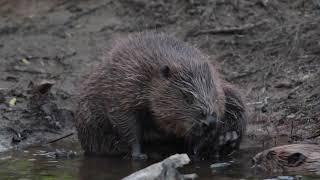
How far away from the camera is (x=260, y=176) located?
7.64m

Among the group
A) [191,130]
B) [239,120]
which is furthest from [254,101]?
[191,130]

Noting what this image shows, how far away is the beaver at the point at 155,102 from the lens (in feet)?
26.2

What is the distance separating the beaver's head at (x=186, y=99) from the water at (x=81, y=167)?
0.39 m

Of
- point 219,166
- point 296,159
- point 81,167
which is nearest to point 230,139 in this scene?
point 219,166

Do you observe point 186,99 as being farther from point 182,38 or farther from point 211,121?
point 182,38

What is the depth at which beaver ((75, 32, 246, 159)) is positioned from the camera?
7.98 m

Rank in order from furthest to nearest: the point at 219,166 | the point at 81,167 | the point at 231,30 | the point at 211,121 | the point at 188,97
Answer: the point at 231,30 < the point at 81,167 < the point at 219,166 < the point at 188,97 < the point at 211,121

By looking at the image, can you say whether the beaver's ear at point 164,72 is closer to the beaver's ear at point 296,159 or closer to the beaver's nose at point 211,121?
the beaver's nose at point 211,121

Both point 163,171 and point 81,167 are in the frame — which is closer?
point 163,171

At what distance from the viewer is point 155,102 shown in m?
8.17

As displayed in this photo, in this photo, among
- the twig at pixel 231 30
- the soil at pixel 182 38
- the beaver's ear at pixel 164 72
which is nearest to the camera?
the beaver's ear at pixel 164 72

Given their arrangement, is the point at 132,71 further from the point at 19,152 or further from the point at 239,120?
the point at 19,152

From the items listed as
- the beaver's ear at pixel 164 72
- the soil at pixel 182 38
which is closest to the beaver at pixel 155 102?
the beaver's ear at pixel 164 72

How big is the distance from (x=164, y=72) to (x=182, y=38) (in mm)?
3822
